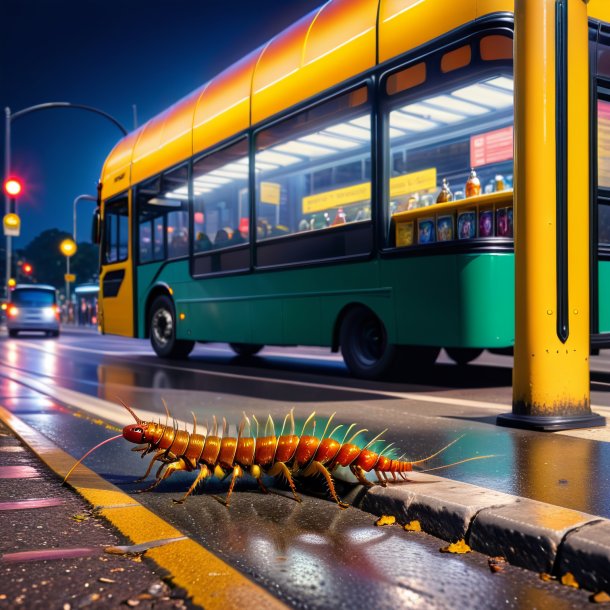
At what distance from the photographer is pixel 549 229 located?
468 centimetres

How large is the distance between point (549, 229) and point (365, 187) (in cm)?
360

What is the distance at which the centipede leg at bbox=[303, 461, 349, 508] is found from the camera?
10.0 feet

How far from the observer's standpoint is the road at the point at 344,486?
2.20 m


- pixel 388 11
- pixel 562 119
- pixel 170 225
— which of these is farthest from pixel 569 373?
pixel 170 225

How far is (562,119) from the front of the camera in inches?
188

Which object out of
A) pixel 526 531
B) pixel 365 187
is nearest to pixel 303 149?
pixel 365 187

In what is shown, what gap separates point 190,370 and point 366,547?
7955mm

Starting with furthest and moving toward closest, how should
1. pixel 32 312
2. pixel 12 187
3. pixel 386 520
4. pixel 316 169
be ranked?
pixel 32 312 → pixel 12 187 → pixel 316 169 → pixel 386 520

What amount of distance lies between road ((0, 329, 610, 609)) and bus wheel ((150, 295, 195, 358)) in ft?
10.1

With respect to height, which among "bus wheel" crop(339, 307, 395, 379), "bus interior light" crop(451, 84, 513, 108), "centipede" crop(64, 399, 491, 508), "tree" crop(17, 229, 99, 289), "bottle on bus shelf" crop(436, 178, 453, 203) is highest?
"tree" crop(17, 229, 99, 289)

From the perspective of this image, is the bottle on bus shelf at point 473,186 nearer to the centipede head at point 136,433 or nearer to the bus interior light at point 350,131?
the bus interior light at point 350,131

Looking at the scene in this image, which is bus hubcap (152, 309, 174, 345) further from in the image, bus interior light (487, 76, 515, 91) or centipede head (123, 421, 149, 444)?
Result: centipede head (123, 421, 149, 444)

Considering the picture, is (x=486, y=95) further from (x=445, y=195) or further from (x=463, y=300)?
(x=463, y=300)

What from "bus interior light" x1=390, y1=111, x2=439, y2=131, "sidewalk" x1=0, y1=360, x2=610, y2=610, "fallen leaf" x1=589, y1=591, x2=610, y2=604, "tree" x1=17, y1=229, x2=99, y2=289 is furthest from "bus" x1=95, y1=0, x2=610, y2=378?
"tree" x1=17, y1=229, x2=99, y2=289
